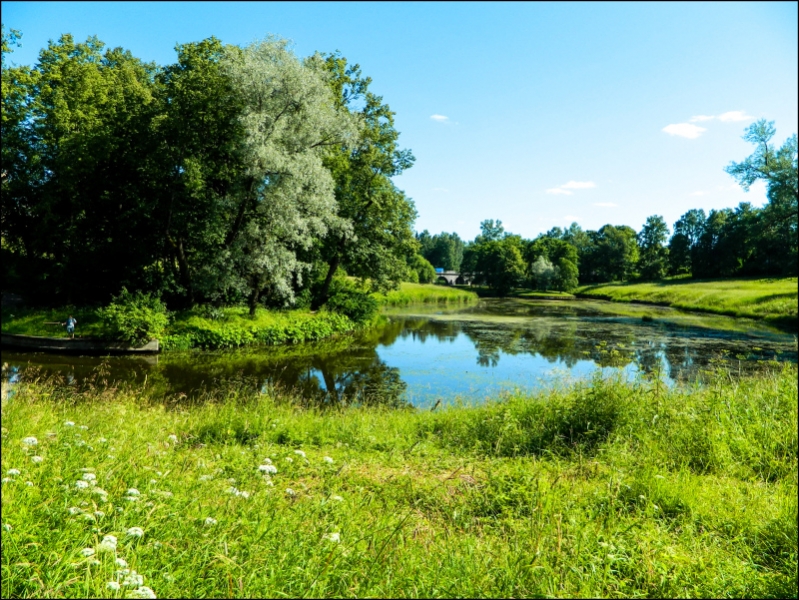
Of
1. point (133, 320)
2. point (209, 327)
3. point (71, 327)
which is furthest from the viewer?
point (209, 327)

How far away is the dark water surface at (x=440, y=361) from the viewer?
48.0ft

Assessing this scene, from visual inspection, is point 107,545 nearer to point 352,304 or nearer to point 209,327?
point 209,327

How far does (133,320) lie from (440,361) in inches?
517

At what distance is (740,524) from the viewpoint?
4.53 meters

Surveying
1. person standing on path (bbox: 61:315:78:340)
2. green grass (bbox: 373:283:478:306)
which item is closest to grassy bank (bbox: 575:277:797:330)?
green grass (bbox: 373:283:478:306)

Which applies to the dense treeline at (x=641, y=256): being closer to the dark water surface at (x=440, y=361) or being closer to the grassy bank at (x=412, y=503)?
the dark water surface at (x=440, y=361)

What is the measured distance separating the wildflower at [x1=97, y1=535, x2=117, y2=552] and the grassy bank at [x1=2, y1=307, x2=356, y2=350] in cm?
1944

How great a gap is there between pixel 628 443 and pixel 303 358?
50.9ft

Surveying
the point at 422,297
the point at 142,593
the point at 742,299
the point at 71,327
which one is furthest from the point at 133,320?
the point at 742,299

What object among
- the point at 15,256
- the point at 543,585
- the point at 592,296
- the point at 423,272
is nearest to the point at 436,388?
the point at 543,585

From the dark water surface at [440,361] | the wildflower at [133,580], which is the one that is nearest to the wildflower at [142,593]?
the wildflower at [133,580]

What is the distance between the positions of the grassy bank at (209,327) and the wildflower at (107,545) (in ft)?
63.8

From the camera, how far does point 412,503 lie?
16.5 ft

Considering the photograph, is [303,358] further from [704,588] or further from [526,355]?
[704,588]
